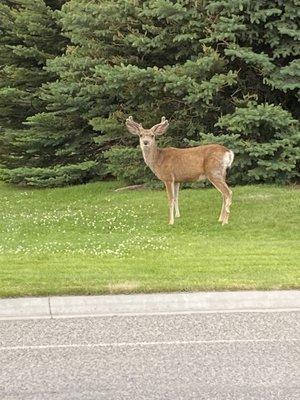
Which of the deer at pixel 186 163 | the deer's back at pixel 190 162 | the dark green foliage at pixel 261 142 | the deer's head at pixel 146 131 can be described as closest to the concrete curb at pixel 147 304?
the deer at pixel 186 163

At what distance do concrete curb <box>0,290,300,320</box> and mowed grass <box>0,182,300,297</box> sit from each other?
280 millimetres

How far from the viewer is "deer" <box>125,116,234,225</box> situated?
15.6 meters

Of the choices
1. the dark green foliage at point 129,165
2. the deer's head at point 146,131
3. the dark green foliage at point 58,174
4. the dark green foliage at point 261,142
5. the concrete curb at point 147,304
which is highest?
the concrete curb at point 147,304

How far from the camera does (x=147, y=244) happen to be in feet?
43.4

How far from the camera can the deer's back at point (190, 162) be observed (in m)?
15.6

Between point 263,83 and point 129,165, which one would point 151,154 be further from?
point 129,165

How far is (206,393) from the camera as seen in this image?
554 centimetres

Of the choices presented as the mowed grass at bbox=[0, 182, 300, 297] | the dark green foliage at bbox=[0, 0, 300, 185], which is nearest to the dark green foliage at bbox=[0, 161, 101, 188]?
the dark green foliage at bbox=[0, 0, 300, 185]

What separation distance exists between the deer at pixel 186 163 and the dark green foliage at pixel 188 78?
410 cm

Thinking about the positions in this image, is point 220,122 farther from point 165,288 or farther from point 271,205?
point 165,288

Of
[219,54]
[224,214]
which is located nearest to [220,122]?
[219,54]

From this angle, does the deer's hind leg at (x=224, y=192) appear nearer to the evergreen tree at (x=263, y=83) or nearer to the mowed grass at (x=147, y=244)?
the mowed grass at (x=147, y=244)

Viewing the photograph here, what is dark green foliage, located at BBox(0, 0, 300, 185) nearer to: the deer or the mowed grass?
the mowed grass

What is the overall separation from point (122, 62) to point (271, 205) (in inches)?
301
